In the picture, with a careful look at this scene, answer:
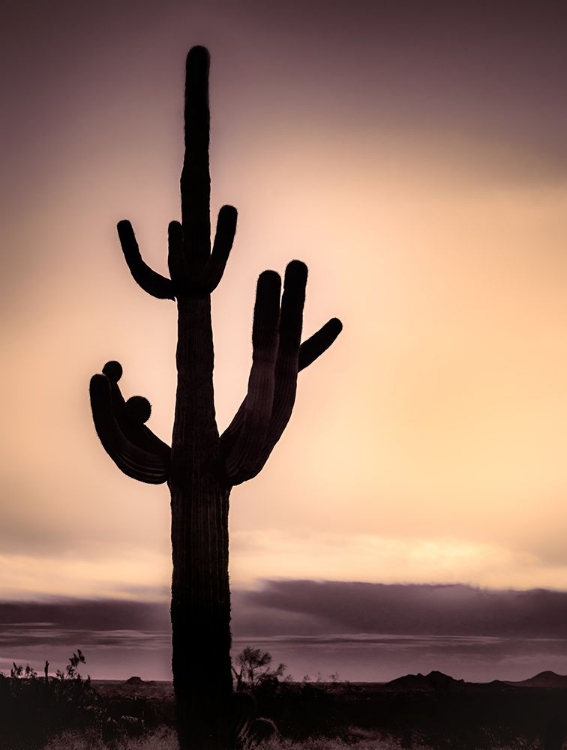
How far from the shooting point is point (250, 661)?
1703 cm

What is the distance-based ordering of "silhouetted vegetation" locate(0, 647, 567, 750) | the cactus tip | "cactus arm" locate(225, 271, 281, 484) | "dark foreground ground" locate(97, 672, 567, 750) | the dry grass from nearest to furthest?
"cactus arm" locate(225, 271, 281, 484), the cactus tip, the dry grass, "silhouetted vegetation" locate(0, 647, 567, 750), "dark foreground ground" locate(97, 672, 567, 750)

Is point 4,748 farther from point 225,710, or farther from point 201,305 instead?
point 201,305

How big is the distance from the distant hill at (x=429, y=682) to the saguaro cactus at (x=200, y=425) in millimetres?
11999

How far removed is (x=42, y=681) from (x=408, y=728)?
641 cm

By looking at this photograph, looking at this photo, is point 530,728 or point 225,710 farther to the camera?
point 530,728

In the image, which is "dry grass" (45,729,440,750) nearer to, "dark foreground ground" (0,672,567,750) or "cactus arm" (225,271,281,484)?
"dark foreground ground" (0,672,567,750)

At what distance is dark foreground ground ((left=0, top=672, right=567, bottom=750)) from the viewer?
15.6m

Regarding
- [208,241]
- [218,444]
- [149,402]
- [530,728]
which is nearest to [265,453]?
[218,444]

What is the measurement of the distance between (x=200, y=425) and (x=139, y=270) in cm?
187

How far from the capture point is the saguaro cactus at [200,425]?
28.8ft

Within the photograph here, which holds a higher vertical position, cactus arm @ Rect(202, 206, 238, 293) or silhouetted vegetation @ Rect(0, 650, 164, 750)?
→ cactus arm @ Rect(202, 206, 238, 293)

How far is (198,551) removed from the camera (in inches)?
353

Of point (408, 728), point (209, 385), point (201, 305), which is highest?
point (201, 305)

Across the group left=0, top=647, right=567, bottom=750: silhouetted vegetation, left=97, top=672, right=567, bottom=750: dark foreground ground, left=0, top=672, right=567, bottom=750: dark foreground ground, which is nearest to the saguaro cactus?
left=0, top=647, right=567, bottom=750: silhouetted vegetation
